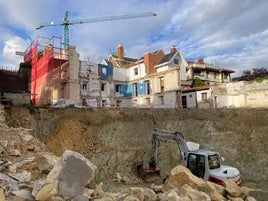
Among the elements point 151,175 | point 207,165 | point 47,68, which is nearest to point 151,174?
point 151,175

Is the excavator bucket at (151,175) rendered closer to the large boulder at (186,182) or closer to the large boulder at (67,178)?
the large boulder at (186,182)

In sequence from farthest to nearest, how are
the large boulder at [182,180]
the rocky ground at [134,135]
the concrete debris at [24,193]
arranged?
1. the rocky ground at [134,135]
2. the large boulder at [182,180]
3. the concrete debris at [24,193]

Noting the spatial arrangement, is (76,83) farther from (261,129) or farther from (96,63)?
(261,129)

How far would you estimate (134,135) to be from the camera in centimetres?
2492

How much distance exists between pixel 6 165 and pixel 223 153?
18949 mm

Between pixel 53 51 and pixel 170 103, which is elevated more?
pixel 53 51

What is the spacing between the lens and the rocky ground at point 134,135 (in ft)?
63.9

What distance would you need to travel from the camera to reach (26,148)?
38.9ft

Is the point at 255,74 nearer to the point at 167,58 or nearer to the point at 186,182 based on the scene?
the point at 167,58

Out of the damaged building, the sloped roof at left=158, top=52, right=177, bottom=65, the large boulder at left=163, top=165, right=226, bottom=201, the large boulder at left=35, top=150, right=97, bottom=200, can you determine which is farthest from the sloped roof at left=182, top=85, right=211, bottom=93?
the large boulder at left=35, top=150, right=97, bottom=200

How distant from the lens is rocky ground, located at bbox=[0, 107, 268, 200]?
19.5 m

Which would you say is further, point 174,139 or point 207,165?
point 174,139

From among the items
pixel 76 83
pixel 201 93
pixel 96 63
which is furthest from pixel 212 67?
pixel 76 83

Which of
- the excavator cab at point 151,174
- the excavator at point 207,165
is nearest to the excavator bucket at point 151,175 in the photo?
the excavator cab at point 151,174
